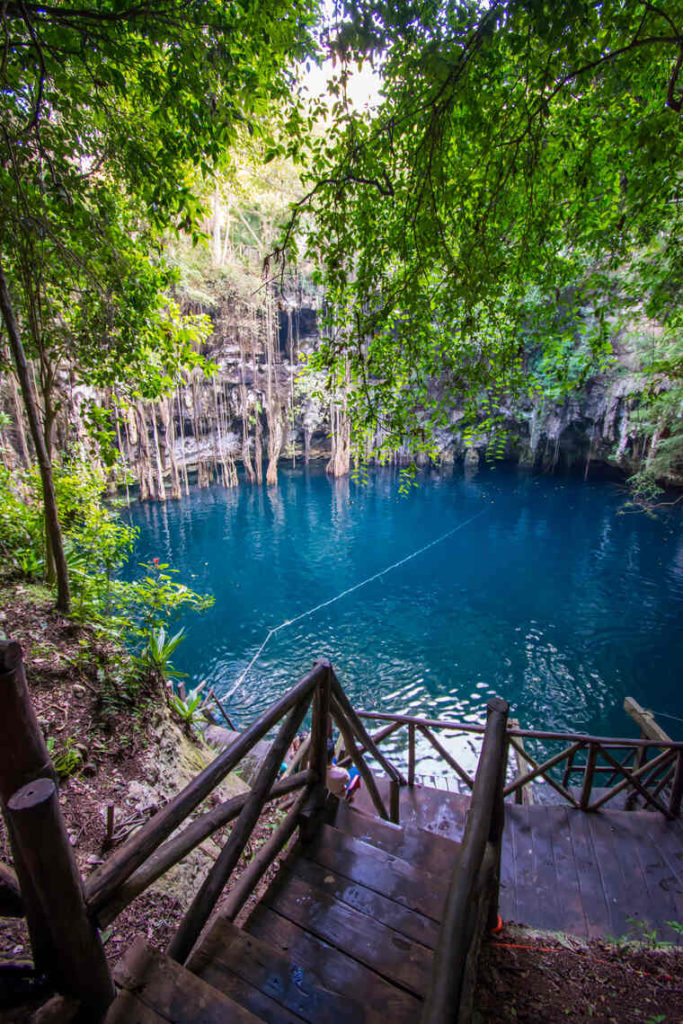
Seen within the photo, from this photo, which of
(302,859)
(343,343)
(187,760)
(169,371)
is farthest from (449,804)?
(169,371)

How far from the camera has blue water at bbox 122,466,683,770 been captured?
10250mm

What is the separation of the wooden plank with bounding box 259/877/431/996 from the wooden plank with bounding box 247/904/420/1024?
24mm

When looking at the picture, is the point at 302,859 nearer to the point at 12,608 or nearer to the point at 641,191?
the point at 12,608

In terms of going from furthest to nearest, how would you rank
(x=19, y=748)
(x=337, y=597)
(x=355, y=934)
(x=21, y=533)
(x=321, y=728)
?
(x=337, y=597), (x=21, y=533), (x=321, y=728), (x=355, y=934), (x=19, y=748)

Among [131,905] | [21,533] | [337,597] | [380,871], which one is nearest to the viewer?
[380,871]

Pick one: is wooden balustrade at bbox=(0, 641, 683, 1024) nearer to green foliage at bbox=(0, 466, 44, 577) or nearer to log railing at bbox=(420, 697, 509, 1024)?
log railing at bbox=(420, 697, 509, 1024)

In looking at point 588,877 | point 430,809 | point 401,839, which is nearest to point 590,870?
point 588,877

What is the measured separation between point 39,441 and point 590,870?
6191 mm

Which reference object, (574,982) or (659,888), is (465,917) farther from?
(659,888)

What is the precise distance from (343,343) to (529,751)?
28.1 ft

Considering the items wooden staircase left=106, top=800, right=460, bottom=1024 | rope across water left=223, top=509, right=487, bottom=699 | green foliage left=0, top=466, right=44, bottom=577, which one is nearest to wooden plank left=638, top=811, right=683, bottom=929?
wooden staircase left=106, top=800, right=460, bottom=1024

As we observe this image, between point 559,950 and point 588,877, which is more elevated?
point 559,950

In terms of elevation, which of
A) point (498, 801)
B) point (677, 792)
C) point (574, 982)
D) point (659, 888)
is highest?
point (498, 801)

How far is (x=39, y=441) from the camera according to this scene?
3.87 m
